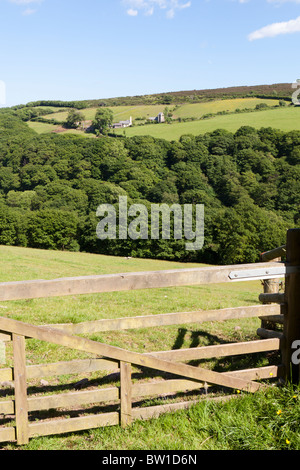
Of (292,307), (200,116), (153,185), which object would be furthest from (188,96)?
(292,307)

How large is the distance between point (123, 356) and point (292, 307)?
188 cm

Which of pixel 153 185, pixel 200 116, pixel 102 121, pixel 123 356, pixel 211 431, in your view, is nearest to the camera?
pixel 211 431

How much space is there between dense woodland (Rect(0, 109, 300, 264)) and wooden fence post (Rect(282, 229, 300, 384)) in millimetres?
54113

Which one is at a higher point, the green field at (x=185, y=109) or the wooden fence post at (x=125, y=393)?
the green field at (x=185, y=109)

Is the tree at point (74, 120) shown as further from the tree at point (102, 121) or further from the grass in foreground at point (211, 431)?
the grass in foreground at point (211, 431)

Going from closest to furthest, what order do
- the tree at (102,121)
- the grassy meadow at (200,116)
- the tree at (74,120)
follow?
the grassy meadow at (200,116), the tree at (102,121), the tree at (74,120)

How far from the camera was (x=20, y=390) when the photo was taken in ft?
11.5

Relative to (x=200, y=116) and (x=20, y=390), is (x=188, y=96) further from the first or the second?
(x=20, y=390)

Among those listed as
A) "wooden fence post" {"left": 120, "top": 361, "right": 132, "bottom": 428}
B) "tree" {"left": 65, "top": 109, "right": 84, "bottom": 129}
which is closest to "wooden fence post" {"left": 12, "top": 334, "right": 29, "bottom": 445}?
"wooden fence post" {"left": 120, "top": 361, "right": 132, "bottom": 428}

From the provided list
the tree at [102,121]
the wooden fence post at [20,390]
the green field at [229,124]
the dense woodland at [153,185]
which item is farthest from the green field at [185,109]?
the wooden fence post at [20,390]

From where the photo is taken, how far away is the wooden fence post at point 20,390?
344cm

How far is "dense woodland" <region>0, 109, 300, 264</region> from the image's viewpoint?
60875 mm

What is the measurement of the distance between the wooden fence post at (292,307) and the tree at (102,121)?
116701mm

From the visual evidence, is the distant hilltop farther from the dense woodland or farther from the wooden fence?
the wooden fence
